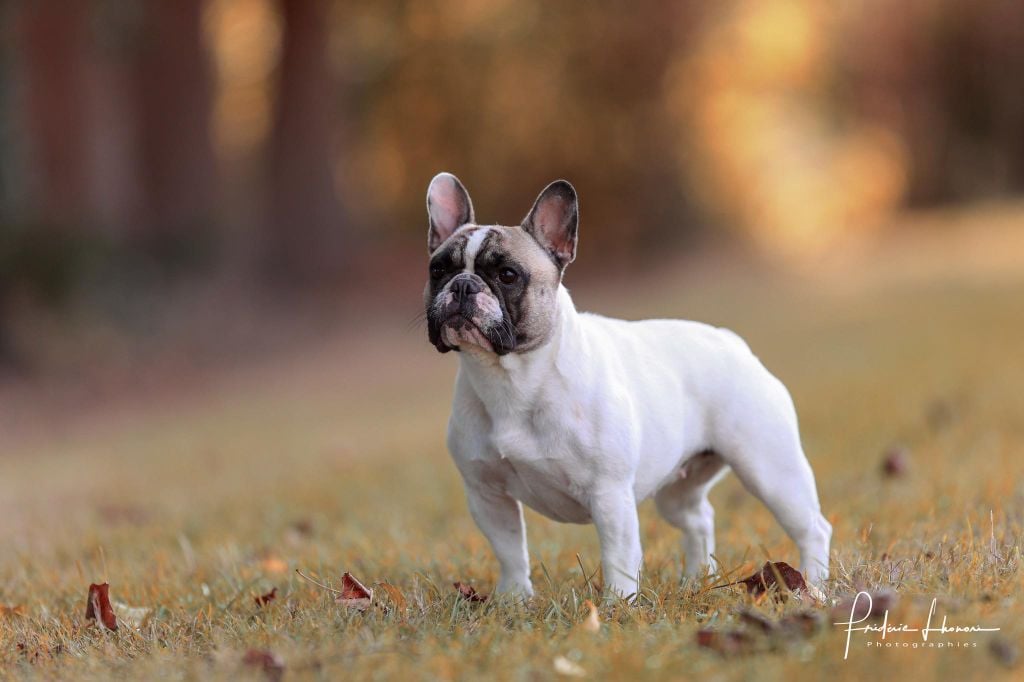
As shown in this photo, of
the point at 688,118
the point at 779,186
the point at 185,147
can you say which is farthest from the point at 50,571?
the point at 779,186

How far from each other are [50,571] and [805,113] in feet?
106

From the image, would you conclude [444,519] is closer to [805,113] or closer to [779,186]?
[779,186]

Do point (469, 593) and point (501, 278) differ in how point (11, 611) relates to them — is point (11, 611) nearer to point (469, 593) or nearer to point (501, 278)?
point (469, 593)

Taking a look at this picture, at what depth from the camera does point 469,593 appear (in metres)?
4.30

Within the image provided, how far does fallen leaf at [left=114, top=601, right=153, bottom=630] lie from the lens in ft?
14.2

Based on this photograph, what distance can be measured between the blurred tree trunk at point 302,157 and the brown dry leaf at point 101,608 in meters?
17.6

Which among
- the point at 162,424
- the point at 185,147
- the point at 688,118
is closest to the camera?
the point at 162,424

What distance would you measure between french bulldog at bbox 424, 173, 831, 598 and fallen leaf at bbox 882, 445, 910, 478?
2.13m

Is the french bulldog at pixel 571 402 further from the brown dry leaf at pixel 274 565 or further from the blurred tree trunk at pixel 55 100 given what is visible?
the blurred tree trunk at pixel 55 100

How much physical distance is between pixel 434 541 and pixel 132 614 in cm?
167

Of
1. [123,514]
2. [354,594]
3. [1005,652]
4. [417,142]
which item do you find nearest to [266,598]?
[354,594]

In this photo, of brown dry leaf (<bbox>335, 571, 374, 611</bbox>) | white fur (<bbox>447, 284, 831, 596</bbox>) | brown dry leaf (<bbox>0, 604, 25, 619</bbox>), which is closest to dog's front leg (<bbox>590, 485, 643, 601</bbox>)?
white fur (<bbox>447, 284, 831, 596</bbox>)

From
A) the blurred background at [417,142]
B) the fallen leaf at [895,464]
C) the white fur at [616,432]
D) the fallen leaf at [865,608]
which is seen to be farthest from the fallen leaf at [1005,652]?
the blurred background at [417,142]

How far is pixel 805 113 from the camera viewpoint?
3516 centimetres
